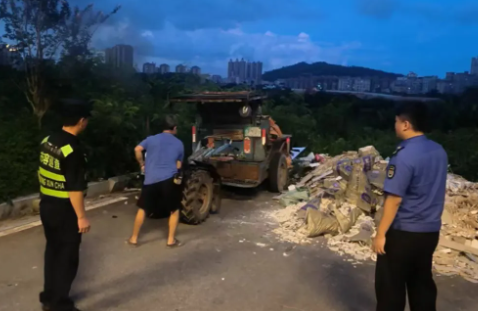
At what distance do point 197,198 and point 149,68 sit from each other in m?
10.1

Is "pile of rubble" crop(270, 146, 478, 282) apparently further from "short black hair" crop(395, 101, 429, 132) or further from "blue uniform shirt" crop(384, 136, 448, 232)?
"short black hair" crop(395, 101, 429, 132)

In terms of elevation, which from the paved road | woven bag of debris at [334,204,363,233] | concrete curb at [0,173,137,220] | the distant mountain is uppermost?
the distant mountain

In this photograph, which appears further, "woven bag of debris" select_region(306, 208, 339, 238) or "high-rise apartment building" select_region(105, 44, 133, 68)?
"high-rise apartment building" select_region(105, 44, 133, 68)

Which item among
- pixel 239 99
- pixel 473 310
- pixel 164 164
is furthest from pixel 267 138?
pixel 473 310

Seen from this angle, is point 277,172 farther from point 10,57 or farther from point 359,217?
point 10,57

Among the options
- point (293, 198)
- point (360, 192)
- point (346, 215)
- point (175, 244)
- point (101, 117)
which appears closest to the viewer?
point (175, 244)

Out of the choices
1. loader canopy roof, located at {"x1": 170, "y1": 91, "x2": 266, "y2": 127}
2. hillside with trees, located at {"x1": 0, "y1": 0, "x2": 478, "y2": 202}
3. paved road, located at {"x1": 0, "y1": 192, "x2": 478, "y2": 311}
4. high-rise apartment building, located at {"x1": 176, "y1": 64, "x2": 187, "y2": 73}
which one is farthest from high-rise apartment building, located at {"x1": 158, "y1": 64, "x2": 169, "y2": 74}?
paved road, located at {"x1": 0, "y1": 192, "x2": 478, "y2": 311}

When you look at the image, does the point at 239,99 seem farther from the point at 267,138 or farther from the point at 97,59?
the point at 97,59

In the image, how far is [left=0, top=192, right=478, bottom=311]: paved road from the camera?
461cm

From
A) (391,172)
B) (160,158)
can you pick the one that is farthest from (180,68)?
(391,172)

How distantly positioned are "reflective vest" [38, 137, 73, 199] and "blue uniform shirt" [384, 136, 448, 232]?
8.43 feet

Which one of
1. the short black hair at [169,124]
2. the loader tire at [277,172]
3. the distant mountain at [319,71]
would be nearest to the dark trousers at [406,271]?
the short black hair at [169,124]

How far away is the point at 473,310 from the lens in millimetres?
4668

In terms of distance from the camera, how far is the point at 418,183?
3.26 metres
